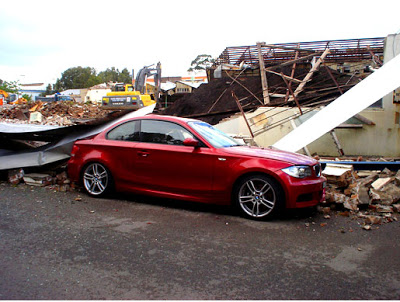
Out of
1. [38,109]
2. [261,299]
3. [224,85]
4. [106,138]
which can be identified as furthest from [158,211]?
Answer: [38,109]

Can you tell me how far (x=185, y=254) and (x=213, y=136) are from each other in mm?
2661

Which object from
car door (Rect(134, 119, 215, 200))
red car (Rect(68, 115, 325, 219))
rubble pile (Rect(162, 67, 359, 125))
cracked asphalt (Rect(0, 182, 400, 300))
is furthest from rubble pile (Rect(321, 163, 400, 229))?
rubble pile (Rect(162, 67, 359, 125))

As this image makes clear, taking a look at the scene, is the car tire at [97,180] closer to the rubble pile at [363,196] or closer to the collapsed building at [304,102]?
the rubble pile at [363,196]

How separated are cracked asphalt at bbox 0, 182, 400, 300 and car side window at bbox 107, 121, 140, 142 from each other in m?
1.18

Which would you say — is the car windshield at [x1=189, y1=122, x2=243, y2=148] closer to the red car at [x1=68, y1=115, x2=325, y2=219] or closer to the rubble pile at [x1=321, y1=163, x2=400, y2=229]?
the red car at [x1=68, y1=115, x2=325, y2=219]

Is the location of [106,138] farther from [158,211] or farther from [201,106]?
[201,106]

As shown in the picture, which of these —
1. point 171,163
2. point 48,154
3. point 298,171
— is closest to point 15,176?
point 48,154

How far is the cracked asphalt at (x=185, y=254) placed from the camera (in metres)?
3.34

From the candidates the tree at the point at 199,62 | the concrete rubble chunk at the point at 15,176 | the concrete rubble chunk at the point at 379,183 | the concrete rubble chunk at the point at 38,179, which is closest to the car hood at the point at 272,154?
the concrete rubble chunk at the point at 379,183

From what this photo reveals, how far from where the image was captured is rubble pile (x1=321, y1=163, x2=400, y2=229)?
19.8ft

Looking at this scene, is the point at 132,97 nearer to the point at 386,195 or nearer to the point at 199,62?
the point at 386,195

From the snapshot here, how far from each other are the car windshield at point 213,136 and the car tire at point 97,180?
1760 mm

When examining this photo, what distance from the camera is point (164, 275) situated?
361cm

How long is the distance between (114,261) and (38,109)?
1035 inches
